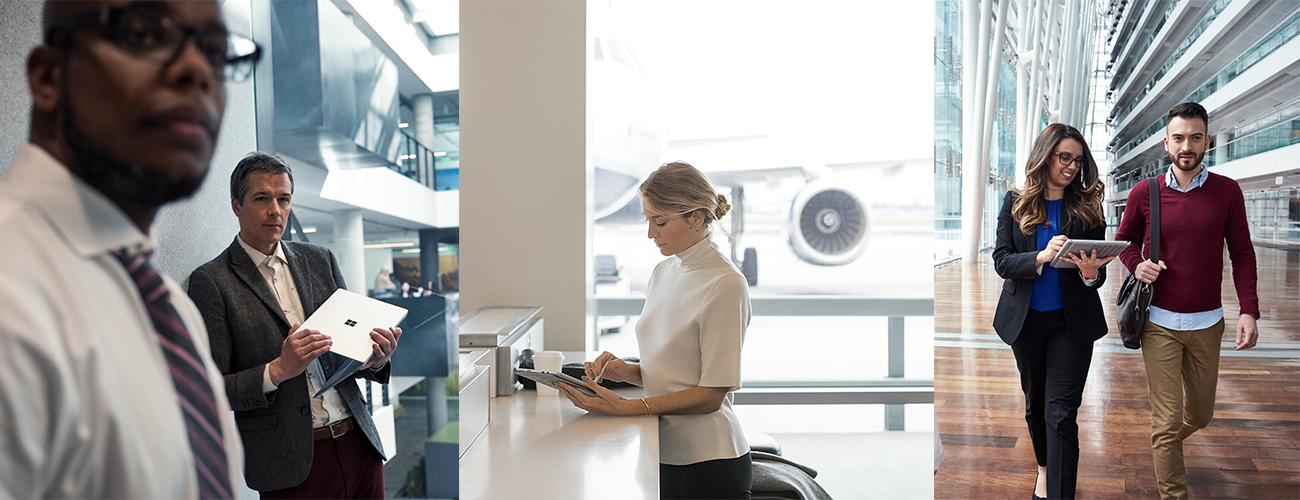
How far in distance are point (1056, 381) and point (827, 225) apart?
277 centimetres

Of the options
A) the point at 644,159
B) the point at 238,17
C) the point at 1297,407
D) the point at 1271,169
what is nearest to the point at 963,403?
the point at 1297,407

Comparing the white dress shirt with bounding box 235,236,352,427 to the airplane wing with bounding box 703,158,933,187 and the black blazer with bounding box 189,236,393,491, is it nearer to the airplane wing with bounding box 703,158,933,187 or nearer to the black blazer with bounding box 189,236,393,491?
the black blazer with bounding box 189,236,393,491

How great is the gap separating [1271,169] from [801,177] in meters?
2.66

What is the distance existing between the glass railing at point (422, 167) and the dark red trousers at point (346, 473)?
0.37 m

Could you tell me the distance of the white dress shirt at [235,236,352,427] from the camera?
101 cm

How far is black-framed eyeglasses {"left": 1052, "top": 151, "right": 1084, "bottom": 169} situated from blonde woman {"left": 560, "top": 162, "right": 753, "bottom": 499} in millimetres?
1457

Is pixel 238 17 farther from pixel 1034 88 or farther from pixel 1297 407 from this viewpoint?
pixel 1034 88

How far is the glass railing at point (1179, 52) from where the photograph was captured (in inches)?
141

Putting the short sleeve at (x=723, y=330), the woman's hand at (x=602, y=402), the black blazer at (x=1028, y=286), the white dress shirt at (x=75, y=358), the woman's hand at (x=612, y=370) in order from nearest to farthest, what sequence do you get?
the white dress shirt at (x=75, y=358) → the short sleeve at (x=723, y=330) → the woman's hand at (x=602, y=402) → the woman's hand at (x=612, y=370) → the black blazer at (x=1028, y=286)

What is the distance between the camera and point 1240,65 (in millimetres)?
3439

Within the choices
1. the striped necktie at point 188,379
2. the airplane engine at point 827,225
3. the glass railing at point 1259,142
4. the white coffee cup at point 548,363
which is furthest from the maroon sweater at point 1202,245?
the striped necktie at point 188,379

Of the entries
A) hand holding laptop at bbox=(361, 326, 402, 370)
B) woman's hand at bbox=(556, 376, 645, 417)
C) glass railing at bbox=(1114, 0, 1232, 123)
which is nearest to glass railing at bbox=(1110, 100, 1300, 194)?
glass railing at bbox=(1114, 0, 1232, 123)

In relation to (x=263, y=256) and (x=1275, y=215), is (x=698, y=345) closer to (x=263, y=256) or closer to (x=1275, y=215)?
(x=263, y=256)

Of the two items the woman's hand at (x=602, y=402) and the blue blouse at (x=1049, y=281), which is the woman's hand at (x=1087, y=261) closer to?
the blue blouse at (x=1049, y=281)
